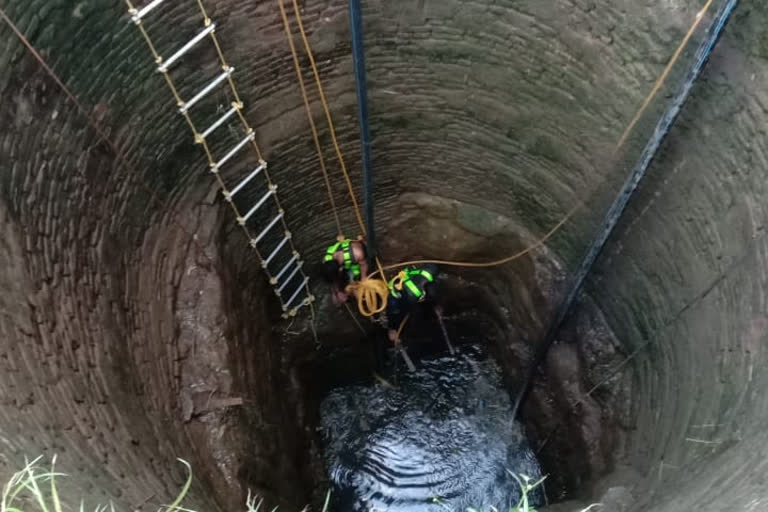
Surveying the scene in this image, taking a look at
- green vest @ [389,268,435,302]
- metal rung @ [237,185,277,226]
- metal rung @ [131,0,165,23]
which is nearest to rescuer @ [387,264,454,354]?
green vest @ [389,268,435,302]

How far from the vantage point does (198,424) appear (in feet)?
13.0

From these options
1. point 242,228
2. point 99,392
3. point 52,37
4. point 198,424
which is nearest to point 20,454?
point 99,392

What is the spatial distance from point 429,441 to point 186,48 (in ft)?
13.0

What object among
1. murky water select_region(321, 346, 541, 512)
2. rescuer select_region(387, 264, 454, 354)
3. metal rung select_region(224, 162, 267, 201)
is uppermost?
Result: metal rung select_region(224, 162, 267, 201)

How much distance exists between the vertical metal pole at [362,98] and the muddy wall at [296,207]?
1.57ft

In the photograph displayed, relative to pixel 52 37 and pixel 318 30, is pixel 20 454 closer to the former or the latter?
pixel 52 37

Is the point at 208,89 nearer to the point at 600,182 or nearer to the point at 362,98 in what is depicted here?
the point at 362,98

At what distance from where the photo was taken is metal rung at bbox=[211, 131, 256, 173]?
4273mm

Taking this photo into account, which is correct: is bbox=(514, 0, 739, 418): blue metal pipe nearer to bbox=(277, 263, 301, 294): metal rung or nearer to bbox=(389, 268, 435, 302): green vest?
bbox=(389, 268, 435, 302): green vest

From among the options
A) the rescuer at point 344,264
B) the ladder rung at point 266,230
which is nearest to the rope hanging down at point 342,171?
the rescuer at point 344,264

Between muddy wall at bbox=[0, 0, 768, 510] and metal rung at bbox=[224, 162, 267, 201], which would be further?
metal rung at bbox=[224, 162, 267, 201]

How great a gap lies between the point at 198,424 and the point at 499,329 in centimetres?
320

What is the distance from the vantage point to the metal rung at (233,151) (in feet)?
14.0

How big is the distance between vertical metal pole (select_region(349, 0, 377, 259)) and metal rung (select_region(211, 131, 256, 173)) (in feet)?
2.59
